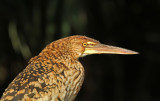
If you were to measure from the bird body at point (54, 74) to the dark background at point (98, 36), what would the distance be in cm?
134

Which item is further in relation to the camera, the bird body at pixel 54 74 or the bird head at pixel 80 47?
the bird head at pixel 80 47

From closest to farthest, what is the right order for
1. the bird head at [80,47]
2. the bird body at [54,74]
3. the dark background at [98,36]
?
1. the bird body at [54,74]
2. the bird head at [80,47]
3. the dark background at [98,36]

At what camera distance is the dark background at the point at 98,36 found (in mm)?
4383

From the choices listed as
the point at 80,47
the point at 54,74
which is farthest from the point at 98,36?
the point at 54,74

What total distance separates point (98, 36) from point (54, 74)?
2.10 metres

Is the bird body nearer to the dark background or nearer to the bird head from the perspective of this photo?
the bird head

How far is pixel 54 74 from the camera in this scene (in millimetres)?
2811

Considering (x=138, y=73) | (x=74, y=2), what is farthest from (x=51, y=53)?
(x=138, y=73)

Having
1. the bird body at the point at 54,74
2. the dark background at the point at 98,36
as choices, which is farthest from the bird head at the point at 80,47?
the dark background at the point at 98,36

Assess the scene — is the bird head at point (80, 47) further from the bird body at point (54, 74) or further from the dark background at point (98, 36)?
the dark background at point (98, 36)

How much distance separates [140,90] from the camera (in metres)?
5.21

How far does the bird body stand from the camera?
2.57m

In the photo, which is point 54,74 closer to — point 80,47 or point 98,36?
point 80,47

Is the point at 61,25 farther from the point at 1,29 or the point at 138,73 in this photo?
the point at 138,73
